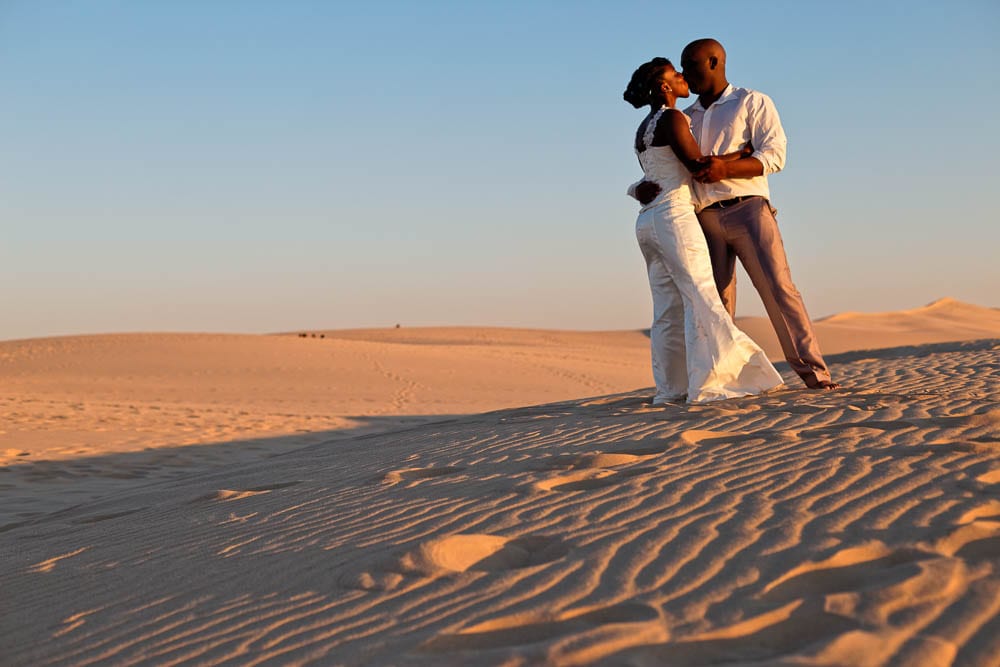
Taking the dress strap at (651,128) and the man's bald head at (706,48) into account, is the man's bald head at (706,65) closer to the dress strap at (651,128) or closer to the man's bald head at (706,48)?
the man's bald head at (706,48)

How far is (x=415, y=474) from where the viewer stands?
4957 millimetres

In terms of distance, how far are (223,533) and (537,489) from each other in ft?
4.10

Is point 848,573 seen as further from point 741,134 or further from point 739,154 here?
point 741,134

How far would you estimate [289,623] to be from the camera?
9.05ft

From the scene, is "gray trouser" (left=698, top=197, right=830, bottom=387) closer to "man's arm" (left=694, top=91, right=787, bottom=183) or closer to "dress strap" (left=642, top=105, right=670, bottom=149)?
"man's arm" (left=694, top=91, right=787, bottom=183)

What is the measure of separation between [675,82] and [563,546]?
398cm

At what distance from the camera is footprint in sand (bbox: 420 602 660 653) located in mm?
2434

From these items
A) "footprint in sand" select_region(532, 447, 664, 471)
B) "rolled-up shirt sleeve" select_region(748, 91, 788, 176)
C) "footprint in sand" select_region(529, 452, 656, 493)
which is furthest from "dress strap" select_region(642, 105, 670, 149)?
"footprint in sand" select_region(529, 452, 656, 493)

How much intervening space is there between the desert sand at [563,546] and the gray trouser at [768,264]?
27 centimetres

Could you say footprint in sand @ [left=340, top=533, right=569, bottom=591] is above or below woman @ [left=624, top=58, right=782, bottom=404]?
below

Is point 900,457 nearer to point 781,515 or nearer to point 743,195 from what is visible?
point 781,515

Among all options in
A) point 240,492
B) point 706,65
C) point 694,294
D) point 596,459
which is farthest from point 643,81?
point 240,492

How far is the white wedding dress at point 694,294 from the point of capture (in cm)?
634

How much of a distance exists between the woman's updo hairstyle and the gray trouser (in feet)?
2.77
